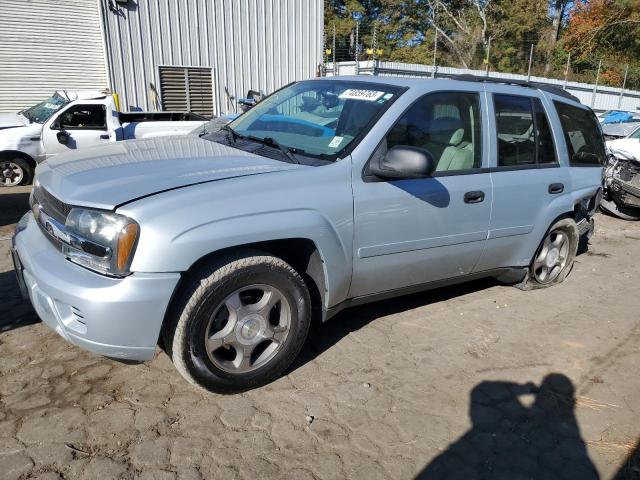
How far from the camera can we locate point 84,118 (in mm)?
9125

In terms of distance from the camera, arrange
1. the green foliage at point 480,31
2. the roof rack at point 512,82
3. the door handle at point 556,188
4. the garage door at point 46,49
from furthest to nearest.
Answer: the green foliage at point 480,31 < the garage door at point 46,49 < the door handle at point 556,188 < the roof rack at point 512,82

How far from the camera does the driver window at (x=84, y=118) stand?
9023mm

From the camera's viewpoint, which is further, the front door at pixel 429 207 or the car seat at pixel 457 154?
the car seat at pixel 457 154

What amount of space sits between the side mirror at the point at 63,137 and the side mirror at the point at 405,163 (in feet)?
24.4

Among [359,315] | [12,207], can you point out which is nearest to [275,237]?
[359,315]

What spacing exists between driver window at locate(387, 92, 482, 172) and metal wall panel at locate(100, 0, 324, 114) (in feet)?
37.4

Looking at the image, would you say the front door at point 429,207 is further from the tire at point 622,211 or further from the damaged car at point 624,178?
the tire at point 622,211

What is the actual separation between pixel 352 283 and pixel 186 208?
3.81ft

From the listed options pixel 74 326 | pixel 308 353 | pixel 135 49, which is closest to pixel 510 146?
pixel 308 353

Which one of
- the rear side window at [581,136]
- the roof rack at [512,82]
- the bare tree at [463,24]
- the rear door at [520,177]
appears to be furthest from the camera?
the bare tree at [463,24]

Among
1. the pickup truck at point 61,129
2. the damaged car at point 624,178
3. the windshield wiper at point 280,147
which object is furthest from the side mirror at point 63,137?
the damaged car at point 624,178

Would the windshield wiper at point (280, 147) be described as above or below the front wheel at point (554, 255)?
above

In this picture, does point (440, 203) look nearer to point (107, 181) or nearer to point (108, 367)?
point (107, 181)

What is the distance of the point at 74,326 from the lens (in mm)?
2496
